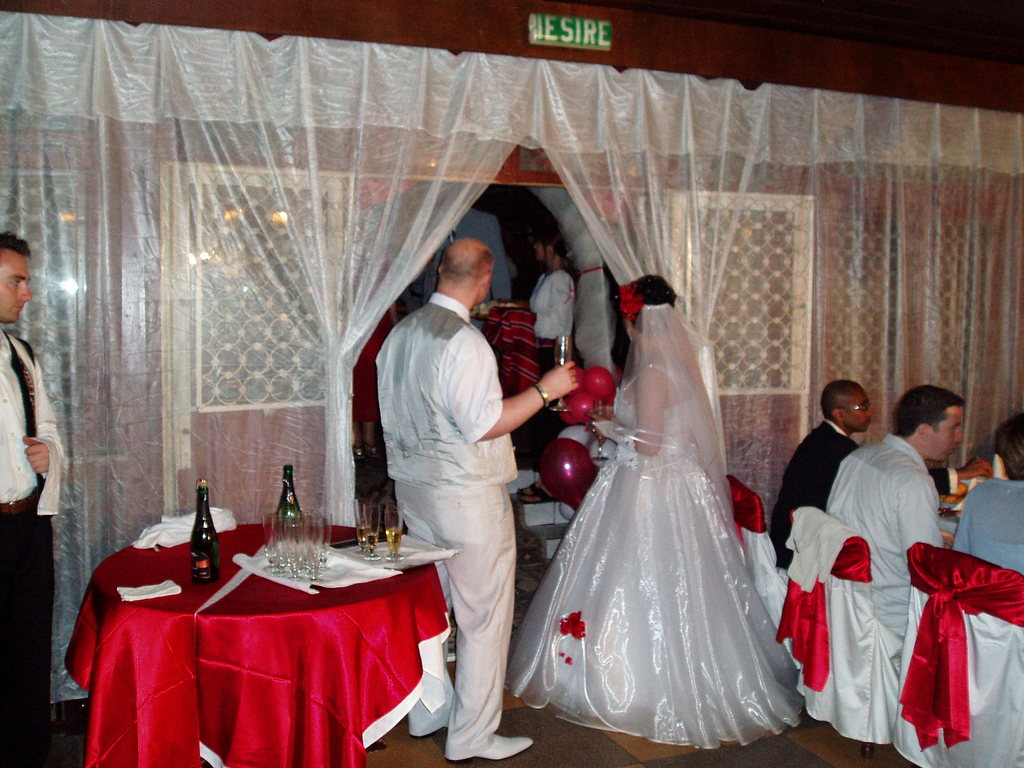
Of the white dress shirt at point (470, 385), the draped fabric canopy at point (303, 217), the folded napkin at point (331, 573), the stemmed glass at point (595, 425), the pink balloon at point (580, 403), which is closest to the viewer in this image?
the folded napkin at point (331, 573)

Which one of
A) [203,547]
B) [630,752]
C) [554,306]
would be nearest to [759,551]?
[630,752]

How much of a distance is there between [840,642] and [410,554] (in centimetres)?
158

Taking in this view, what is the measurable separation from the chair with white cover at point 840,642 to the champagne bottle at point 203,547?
1990 mm

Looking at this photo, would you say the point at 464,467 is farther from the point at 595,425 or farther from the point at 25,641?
the point at 25,641

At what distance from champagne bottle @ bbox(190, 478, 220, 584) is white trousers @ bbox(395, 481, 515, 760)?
0.73 metres

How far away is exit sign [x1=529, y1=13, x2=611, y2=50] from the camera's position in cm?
378

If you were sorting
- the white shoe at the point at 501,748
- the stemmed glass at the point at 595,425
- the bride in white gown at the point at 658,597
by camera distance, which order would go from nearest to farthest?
the white shoe at the point at 501,748 < the bride in white gown at the point at 658,597 < the stemmed glass at the point at 595,425

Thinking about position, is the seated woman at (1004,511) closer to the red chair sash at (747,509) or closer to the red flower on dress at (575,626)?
the red chair sash at (747,509)

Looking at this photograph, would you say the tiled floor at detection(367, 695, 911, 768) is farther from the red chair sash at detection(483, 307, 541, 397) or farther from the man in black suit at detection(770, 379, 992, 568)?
the red chair sash at detection(483, 307, 541, 397)

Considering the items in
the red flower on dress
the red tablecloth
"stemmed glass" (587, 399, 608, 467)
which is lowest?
the red flower on dress

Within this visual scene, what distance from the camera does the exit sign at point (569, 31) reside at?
3.78 metres

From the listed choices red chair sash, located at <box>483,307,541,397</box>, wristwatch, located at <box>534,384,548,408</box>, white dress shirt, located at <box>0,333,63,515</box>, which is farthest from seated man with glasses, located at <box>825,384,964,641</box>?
red chair sash, located at <box>483,307,541,397</box>

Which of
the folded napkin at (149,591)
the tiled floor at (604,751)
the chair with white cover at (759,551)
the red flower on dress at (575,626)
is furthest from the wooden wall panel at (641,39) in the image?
the tiled floor at (604,751)

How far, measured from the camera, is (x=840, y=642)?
2949mm
